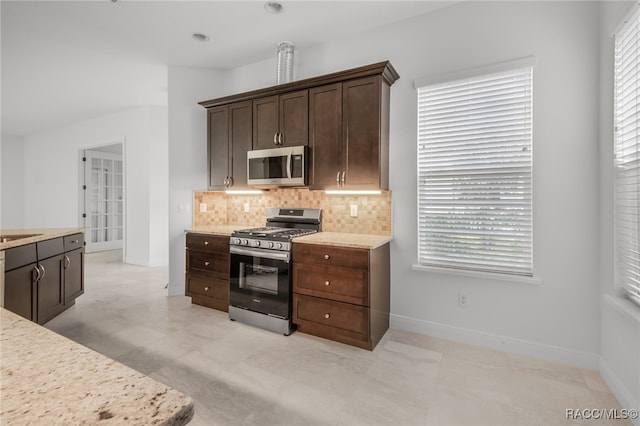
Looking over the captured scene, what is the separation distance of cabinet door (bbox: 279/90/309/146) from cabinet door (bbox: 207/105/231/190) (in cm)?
83

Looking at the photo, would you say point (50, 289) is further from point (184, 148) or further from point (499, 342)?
point (499, 342)

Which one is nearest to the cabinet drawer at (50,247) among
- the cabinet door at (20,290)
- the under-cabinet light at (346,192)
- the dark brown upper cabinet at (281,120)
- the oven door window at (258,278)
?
the cabinet door at (20,290)

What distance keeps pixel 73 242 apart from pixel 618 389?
16.1 ft

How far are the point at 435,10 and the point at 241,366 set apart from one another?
350cm

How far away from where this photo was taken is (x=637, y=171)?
1.75 metres

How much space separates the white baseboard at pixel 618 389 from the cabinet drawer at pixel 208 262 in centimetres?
327

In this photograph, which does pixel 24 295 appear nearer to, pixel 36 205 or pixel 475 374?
pixel 475 374

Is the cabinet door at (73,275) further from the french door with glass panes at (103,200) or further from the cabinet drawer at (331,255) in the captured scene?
the french door with glass panes at (103,200)

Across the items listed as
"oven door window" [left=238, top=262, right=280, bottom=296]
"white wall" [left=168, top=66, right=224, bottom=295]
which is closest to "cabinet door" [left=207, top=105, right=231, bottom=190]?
"white wall" [left=168, top=66, right=224, bottom=295]

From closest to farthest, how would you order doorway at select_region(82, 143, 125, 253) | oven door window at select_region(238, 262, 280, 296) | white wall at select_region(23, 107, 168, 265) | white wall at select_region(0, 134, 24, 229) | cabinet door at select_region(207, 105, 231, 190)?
oven door window at select_region(238, 262, 280, 296) < cabinet door at select_region(207, 105, 231, 190) < white wall at select_region(23, 107, 168, 265) < doorway at select_region(82, 143, 125, 253) < white wall at select_region(0, 134, 24, 229)

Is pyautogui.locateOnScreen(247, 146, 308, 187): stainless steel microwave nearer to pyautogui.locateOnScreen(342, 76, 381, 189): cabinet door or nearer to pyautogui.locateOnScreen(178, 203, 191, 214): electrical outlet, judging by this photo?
pyautogui.locateOnScreen(342, 76, 381, 189): cabinet door

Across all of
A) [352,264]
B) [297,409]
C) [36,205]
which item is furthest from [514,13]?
[36,205]

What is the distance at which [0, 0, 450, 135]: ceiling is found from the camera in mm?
2814

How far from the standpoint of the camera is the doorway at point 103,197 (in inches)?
273
